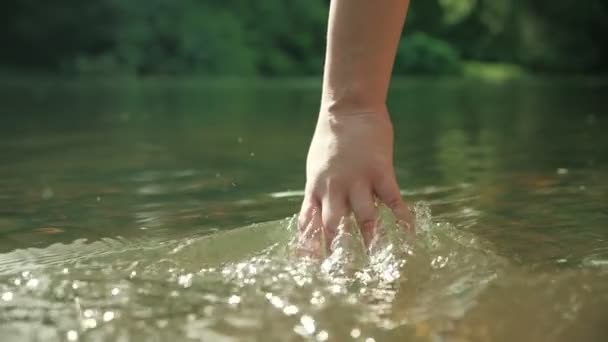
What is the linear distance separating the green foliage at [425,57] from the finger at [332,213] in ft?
47.8

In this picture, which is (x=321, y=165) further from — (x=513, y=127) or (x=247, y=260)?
(x=513, y=127)

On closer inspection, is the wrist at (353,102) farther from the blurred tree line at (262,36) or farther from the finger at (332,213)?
the blurred tree line at (262,36)

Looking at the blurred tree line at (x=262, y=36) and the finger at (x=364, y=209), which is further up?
the finger at (x=364, y=209)

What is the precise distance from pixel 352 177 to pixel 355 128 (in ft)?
0.20

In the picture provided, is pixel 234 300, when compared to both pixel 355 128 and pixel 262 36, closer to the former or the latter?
pixel 355 128

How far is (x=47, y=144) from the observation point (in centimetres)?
266

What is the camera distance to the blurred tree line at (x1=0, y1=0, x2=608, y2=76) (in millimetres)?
13805

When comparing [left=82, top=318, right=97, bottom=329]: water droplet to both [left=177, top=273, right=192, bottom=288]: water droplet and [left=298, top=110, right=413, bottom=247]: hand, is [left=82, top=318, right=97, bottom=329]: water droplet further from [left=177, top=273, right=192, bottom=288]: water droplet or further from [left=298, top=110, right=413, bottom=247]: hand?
[left=298, top=110, right=413, bottom=247]: hand

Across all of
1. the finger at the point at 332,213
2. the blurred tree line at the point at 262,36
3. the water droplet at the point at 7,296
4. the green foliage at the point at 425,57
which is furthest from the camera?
the green foliage at the point at 425,57

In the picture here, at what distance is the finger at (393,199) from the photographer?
2.88ft

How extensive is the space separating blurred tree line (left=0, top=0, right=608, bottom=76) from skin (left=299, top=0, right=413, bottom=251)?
1245cm

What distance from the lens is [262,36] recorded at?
17781 mm

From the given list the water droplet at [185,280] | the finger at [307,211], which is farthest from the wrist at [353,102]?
the water droplet at [185,280]

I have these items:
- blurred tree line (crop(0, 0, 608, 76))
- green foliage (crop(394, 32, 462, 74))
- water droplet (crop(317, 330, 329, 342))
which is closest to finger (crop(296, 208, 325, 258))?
water droplet (crop(317, 330, 329, 342))
